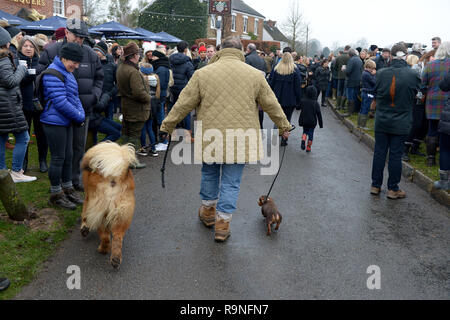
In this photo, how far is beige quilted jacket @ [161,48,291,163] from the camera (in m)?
4.40

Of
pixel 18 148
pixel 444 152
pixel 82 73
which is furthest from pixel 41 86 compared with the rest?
pixel 444 152

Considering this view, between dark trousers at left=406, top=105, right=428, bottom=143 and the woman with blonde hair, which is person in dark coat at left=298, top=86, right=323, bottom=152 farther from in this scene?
dark trousers at left=406, top=105, right=428, bottom=143

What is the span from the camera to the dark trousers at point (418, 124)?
8.62 m

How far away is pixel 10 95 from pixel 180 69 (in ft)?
16.1

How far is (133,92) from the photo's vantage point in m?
7.36

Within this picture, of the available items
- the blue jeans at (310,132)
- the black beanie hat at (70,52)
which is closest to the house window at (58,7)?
the blue jeans at (310,132)

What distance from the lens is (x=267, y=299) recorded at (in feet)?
11.5

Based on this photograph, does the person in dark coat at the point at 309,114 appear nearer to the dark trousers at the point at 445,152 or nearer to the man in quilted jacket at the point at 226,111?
the dark trousers at the point at 445,152

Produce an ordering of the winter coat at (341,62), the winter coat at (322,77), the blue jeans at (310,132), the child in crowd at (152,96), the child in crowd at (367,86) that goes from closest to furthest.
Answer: the child in crowd at (152,96), the blue jeans at (310,132), the child in crowd at (367,86), the winter coat at (341,62), the winter coat at (322,77)

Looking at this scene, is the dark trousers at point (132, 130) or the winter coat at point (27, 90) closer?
the winter coat at point (27, 90)

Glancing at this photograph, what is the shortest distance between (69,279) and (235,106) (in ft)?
7.91

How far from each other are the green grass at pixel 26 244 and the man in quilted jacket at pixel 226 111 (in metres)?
1.74

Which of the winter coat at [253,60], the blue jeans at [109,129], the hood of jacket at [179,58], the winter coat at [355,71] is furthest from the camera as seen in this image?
the winter coat at [355,71]

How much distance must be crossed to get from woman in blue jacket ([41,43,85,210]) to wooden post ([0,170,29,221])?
0.57 meters
